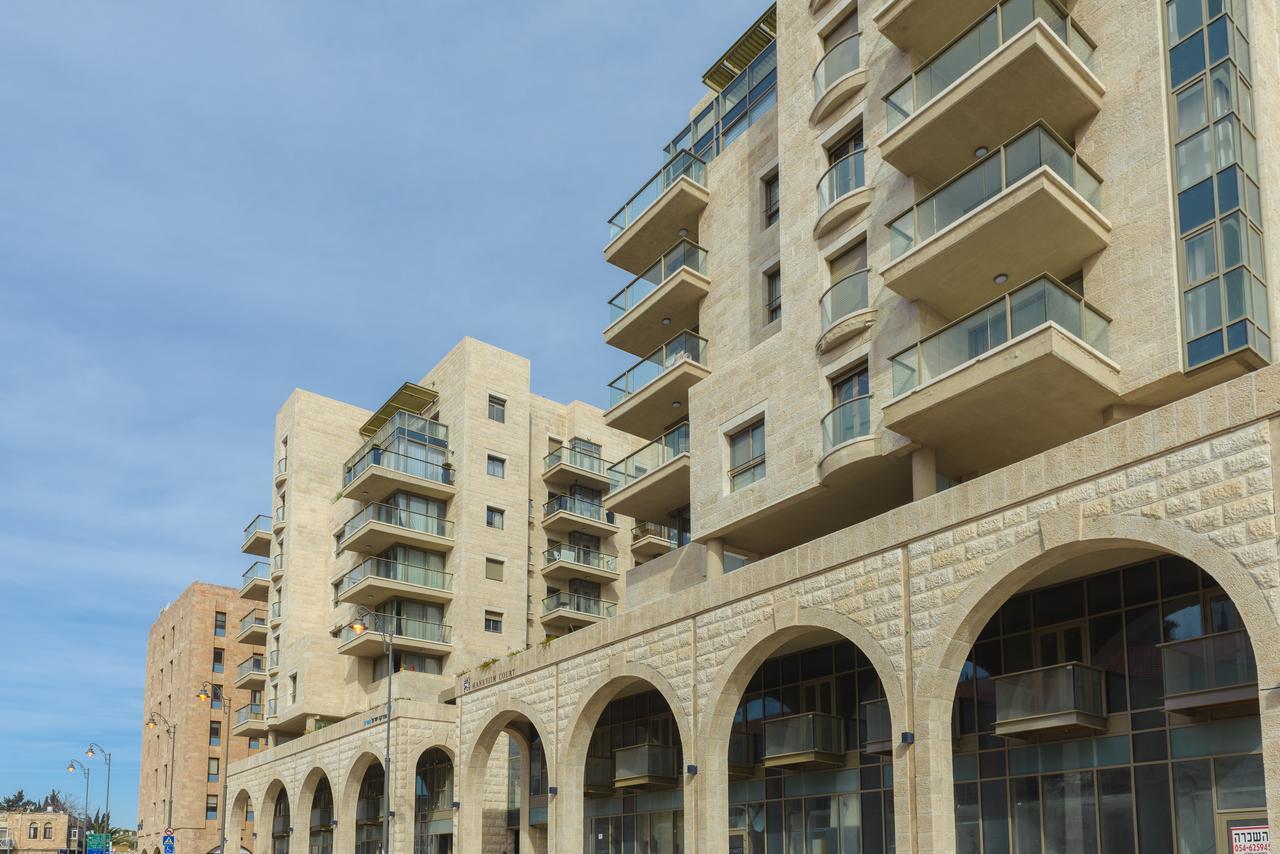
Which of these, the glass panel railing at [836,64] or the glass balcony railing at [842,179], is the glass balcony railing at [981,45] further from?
the glass panel railing at [836,64]

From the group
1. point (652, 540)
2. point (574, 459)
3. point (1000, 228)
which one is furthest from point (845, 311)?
point (574, 459)

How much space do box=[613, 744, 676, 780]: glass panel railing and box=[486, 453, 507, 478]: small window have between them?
23.4 metres

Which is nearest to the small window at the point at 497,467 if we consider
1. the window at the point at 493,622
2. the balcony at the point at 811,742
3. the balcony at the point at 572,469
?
the balcony at the point at 572,469

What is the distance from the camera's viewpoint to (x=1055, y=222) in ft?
70.4

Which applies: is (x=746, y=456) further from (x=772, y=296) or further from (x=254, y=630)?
(x=254, y=630)

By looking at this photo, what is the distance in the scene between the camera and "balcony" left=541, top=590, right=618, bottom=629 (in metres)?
54.2

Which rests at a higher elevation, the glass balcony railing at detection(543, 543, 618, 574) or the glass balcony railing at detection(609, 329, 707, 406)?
the glass balcony railing at detection(609, 329, 707, 406)

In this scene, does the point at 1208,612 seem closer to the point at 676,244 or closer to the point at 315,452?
the point at 676,244

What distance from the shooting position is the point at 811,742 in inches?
1021

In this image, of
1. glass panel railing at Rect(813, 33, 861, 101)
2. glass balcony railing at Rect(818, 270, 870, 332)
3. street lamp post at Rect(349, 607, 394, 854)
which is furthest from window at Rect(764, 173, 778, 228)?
street lamp post at Rect(349, 607, 394, 854)

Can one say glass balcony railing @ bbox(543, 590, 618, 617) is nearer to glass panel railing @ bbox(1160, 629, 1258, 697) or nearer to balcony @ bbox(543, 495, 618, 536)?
balcony @ bbox(543, 495, 618, 536)

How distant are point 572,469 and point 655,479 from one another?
23.0m

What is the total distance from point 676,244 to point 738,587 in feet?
46.4

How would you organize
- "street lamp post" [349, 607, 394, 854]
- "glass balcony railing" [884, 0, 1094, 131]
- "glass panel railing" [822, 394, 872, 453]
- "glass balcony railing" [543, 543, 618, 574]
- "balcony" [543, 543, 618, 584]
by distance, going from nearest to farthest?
"glass balcony railing" [884, 0, 1094, 131]
"glass panel railing" [822, 394, 872, 453]
"street lamp post" [349, 607, 394, 854]
"balcony" [543, 543, 618, 584]
"glass balcony railing" [543, 543, 618, 574]
